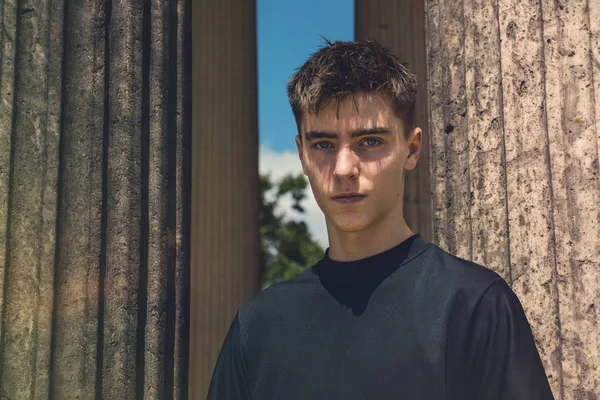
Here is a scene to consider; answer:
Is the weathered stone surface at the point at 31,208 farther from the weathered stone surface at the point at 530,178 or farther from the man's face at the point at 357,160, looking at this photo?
the weathered stone surface at the point at 530,178

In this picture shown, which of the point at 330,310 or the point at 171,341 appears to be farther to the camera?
the point at 171,341

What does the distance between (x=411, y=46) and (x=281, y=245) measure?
1183cm

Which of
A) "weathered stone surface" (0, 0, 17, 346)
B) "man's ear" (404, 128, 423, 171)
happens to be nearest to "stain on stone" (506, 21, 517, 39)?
"man's ear" (404, 128, 423, 171)

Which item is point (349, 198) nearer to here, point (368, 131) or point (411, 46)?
point (368, 131)

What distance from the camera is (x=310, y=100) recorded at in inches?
122

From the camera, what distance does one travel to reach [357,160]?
9.70ft

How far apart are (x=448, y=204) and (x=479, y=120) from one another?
461 millimetres

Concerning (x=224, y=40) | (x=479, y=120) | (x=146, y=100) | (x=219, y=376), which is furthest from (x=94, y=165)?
(x=224, y=40)

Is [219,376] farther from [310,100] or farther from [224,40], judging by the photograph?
[224,40]

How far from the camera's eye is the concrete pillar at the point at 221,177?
26.8 feet

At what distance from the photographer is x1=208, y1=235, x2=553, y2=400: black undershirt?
2.76m

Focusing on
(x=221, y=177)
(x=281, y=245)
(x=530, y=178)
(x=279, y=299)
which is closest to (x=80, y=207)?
(x=279, y=299)

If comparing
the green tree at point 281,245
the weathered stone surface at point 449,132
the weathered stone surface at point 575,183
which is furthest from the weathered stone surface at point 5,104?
the green tree at point 281,245

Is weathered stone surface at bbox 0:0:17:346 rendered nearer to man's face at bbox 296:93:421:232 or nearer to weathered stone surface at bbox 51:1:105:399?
weathered stone surface at bbox 51:1:105:399
